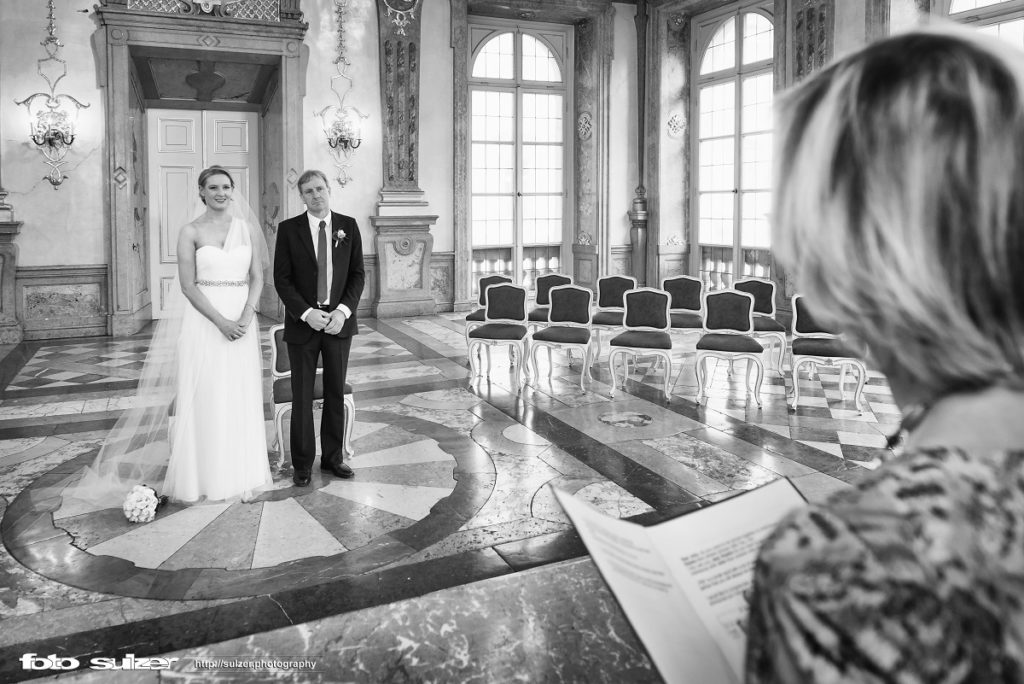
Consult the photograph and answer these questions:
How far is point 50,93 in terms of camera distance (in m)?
9.35

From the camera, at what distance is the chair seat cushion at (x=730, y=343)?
6227mm

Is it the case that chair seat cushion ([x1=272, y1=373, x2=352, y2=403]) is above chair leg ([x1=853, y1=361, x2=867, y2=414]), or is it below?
above

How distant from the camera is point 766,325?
23.7 feet

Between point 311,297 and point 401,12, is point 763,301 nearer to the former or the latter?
point 311,297

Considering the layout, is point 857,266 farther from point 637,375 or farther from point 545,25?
point 545,25

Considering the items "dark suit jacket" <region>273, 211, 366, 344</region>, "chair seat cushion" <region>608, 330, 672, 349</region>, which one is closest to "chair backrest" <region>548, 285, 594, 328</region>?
"chair seat cushion" <region>608, 330, 672, 349</region>

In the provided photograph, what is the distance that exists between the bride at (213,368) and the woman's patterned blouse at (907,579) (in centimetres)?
385

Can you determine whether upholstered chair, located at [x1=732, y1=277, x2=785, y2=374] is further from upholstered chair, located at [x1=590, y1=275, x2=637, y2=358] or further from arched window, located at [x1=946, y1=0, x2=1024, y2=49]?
arched window, located at [x1=946, y1=0, x2=1024, y2=49]

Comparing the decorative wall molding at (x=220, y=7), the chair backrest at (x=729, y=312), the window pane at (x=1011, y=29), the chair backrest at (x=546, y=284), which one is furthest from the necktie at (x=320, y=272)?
the window pane at (x=1011, y=29)

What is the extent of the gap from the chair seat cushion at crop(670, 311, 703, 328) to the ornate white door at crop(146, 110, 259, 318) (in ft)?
22.3

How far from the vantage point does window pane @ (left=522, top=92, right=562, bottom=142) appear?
41.7 ft

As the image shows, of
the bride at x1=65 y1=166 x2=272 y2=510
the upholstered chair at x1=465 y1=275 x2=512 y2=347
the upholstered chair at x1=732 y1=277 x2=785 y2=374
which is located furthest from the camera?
the upholstered chair at x1=465 y1=275 x2=512 y2=347

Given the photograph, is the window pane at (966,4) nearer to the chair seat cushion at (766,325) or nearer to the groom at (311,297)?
the chair seat cushion at (766,325)

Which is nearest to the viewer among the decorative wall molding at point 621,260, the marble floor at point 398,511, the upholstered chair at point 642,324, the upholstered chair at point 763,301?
the marble floor at point 398,511
